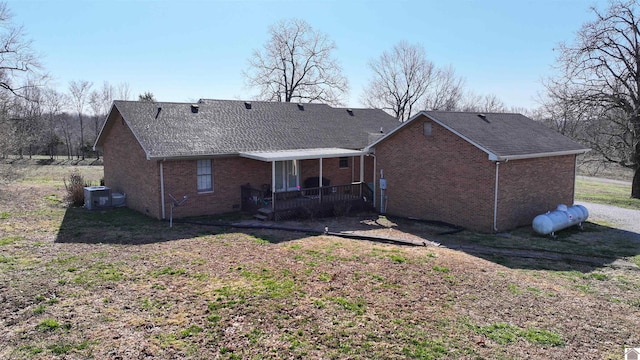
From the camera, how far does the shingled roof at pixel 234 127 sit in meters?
16.8

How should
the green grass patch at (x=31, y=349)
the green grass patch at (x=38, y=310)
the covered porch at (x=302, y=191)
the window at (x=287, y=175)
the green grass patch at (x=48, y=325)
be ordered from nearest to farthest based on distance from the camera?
the green grass patch at (x=31, y=349) → the green grass patch at (x=48, y=325) → the green grass patch at (x=38, y=310) → the covered porch at (x=302, y=191) → the window at (x=287, y=175)

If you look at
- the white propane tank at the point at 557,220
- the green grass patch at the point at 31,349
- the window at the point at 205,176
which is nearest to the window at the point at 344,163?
the window at the point at 205,176

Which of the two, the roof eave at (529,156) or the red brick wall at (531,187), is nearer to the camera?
the roof eave at (529,156)

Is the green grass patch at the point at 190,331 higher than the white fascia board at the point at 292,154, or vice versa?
the white fascia board at the point at 292,154

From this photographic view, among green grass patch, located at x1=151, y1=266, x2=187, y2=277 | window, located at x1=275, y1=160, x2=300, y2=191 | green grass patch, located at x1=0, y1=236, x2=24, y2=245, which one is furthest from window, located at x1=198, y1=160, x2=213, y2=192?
green grass patch, located at x1=151, y1=266, x2=187, y2=277

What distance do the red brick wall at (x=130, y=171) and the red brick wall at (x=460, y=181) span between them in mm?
9555

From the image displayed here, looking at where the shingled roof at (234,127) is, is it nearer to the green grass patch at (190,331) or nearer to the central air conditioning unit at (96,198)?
the central air conditioning unit at (96,198)

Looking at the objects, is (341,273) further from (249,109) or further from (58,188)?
(58,188)

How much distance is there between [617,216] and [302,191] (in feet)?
46.5

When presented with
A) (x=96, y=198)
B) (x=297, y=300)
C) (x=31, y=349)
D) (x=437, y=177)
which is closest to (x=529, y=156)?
(x=437, y=177)

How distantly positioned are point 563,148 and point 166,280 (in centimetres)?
1648

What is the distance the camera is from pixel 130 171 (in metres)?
18.6

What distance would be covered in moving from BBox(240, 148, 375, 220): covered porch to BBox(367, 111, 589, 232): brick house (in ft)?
4.41

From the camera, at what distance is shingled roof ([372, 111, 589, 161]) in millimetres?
15297
